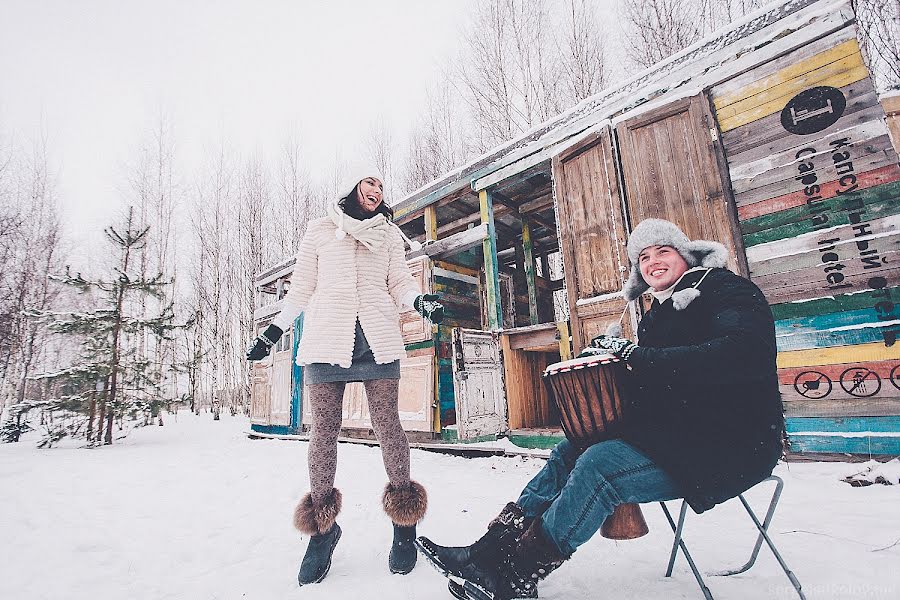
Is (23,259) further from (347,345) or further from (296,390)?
(347,345)

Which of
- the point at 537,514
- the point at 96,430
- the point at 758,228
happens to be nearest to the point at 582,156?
the point at 758,228

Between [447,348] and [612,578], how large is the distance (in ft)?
16.6

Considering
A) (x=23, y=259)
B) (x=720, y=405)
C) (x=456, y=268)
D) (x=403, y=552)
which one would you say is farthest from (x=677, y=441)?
(x=23, y=259)

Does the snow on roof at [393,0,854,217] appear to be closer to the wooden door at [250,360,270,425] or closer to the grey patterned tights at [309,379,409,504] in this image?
the grey patterned tights at [309,379,409,504]

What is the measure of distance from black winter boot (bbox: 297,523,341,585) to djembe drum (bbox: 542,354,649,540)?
132cm

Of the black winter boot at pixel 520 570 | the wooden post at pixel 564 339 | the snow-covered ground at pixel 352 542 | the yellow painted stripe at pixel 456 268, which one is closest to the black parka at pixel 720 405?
the black winter boot at pixel 520 570

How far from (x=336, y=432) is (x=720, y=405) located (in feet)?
5.77

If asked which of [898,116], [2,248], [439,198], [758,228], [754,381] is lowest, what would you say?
[754,381]

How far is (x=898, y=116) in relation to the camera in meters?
4.62

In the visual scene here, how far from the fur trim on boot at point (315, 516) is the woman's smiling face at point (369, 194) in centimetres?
160

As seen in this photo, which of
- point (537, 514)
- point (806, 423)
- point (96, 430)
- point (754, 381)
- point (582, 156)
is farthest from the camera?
point (96, 430)

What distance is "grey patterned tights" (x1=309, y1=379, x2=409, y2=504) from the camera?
215 centimetres

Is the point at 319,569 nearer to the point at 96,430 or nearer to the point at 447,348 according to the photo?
the point at 447,348

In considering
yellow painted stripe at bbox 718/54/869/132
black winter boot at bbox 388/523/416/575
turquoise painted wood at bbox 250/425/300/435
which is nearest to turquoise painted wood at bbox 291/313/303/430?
turquoise painted wood at bbox 250/425/300/435
